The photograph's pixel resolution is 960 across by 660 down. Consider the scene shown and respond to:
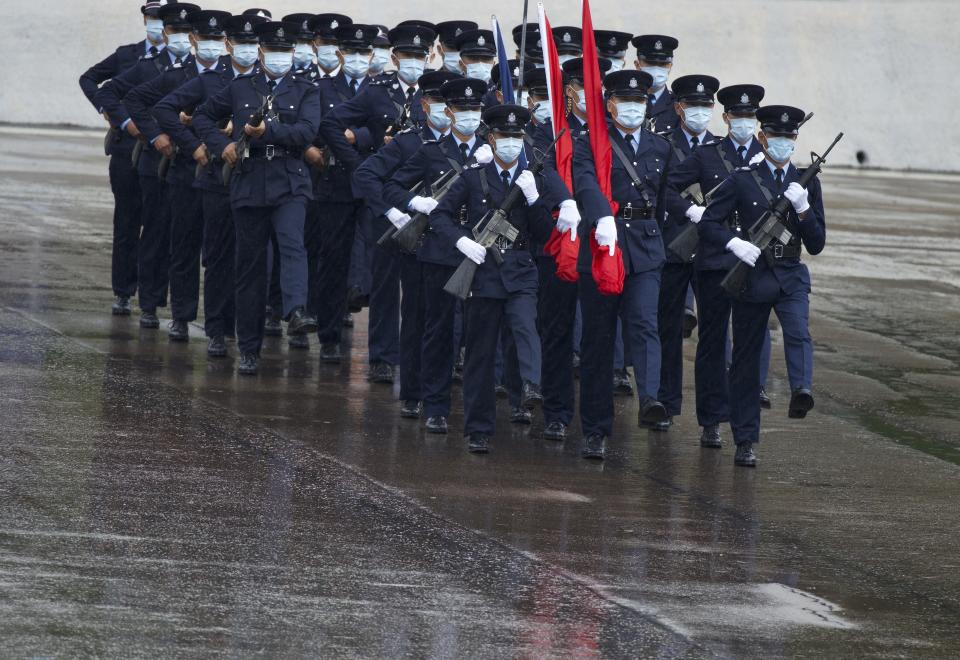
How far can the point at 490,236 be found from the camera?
9203 mm

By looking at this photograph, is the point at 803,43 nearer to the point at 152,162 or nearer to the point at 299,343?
the point at 152,162

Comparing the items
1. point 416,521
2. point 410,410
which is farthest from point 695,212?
point 416,521

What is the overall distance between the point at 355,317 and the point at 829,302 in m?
4.82

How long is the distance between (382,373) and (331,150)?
1549mm

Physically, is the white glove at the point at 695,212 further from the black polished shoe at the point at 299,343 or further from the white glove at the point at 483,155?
the black polished shoe at the point at 299,343

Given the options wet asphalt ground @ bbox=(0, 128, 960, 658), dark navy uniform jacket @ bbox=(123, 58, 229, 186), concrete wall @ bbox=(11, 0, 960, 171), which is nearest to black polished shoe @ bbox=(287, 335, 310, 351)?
wet asphalt ground @ bbox=(0, 128, 960, 658)

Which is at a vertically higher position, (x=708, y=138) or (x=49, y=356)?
(x=708, y=138)

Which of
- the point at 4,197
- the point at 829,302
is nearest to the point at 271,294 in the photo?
the point at 829,302

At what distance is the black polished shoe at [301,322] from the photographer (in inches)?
435

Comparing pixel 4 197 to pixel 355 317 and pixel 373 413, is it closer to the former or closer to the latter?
pixel 355 317

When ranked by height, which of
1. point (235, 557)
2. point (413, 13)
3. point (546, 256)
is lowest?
point (235, 557)

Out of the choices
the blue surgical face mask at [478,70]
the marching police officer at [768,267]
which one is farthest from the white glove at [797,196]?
the blue surgical face mask at [478,70]

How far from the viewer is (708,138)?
1092 centimetres

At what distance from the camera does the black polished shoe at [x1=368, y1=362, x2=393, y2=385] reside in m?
11.2
